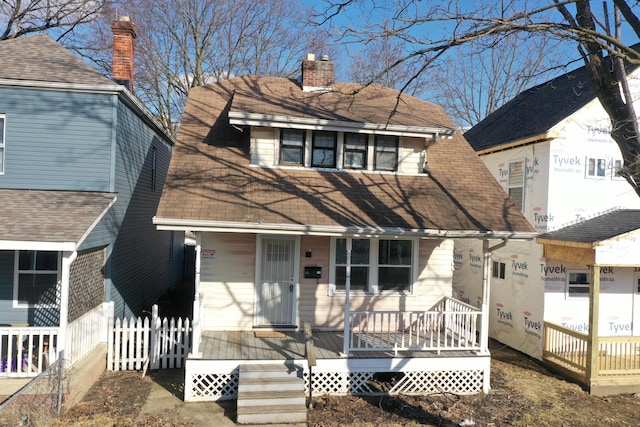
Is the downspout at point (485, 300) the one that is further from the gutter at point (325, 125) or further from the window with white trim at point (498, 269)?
the window with white trim at point (498, 269)

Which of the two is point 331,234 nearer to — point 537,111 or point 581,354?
point 581,354

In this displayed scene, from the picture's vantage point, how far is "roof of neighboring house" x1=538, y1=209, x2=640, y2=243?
10383 millimetres

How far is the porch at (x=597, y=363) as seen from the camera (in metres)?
9.95

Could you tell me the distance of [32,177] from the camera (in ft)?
33.0

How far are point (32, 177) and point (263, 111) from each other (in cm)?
538

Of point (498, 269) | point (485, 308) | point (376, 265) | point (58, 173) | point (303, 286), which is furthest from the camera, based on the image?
point (498, 269)

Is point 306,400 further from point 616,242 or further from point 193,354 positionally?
point 616,242

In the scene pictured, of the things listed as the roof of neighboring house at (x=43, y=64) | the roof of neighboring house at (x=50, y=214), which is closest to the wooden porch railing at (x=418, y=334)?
the roof of neighboring house at (x=50, y=214)

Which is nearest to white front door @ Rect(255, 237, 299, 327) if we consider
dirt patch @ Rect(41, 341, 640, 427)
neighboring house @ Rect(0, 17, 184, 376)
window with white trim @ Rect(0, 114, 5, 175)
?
dirt patch @ Rect(41, 341, 640, 427)

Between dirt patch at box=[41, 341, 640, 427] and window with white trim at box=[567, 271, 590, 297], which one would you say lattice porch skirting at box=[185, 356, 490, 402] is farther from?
window with white trim at box=[567, 271, 590, 297]

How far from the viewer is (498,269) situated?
13.8 meters

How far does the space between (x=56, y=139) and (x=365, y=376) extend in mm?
8558

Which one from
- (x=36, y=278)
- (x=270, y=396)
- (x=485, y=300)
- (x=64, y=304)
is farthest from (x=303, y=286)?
(x=36, y=278)

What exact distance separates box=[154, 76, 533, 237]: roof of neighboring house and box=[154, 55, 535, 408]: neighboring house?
1.7 inches
